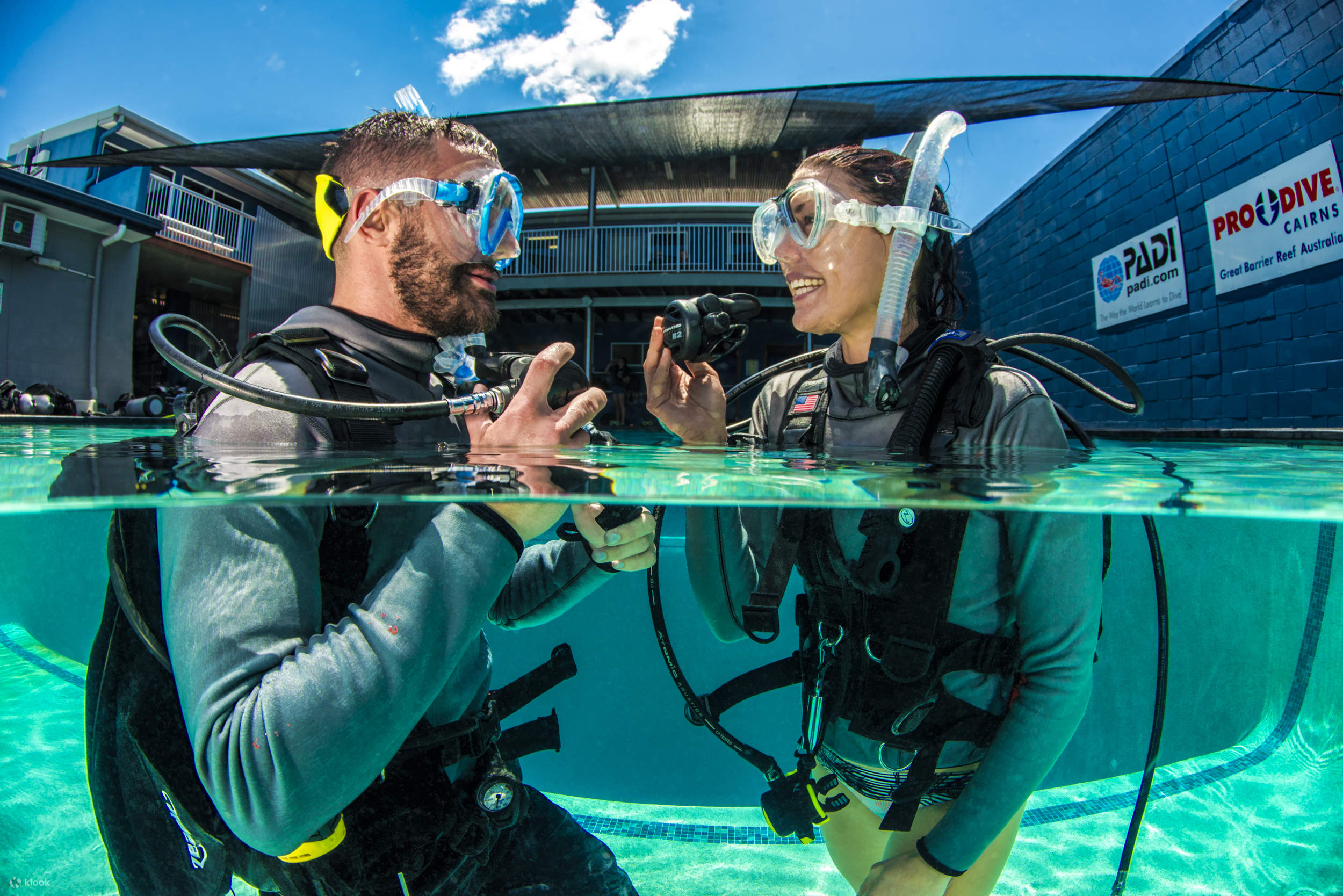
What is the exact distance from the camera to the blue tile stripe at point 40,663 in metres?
2.58

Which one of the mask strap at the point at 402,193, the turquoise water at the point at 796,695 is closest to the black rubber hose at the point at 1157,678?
the turquoise water at the point at 796,695

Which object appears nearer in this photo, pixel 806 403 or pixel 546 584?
pixel 546 584

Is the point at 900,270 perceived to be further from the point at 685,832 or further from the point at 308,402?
the point at 685,832

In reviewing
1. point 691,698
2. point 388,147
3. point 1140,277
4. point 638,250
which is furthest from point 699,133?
point 691,698

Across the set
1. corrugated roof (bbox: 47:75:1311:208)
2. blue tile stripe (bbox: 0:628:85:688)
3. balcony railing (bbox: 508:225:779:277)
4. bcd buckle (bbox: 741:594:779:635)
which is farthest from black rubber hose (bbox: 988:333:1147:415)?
balcony railing (bbox: 508:225:779:277)

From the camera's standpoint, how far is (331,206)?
80.5 inches

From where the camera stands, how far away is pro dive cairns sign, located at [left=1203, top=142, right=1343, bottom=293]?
621 centimetres

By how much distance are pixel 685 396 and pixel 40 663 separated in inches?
126

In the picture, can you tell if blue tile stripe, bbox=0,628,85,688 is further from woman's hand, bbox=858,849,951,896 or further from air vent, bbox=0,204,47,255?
air vent, bbox=0,204,47,255

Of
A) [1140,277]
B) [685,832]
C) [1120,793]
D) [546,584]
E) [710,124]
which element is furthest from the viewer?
[710,124]

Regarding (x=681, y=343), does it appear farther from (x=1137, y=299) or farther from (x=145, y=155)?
(x=145, y=155)

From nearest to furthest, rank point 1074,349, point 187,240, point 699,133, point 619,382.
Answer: point 1074,349, point 699,133, point 187,240, point 619,382

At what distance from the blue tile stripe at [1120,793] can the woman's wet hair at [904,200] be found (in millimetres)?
2105

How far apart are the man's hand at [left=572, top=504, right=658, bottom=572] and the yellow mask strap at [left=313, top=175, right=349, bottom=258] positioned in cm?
154
